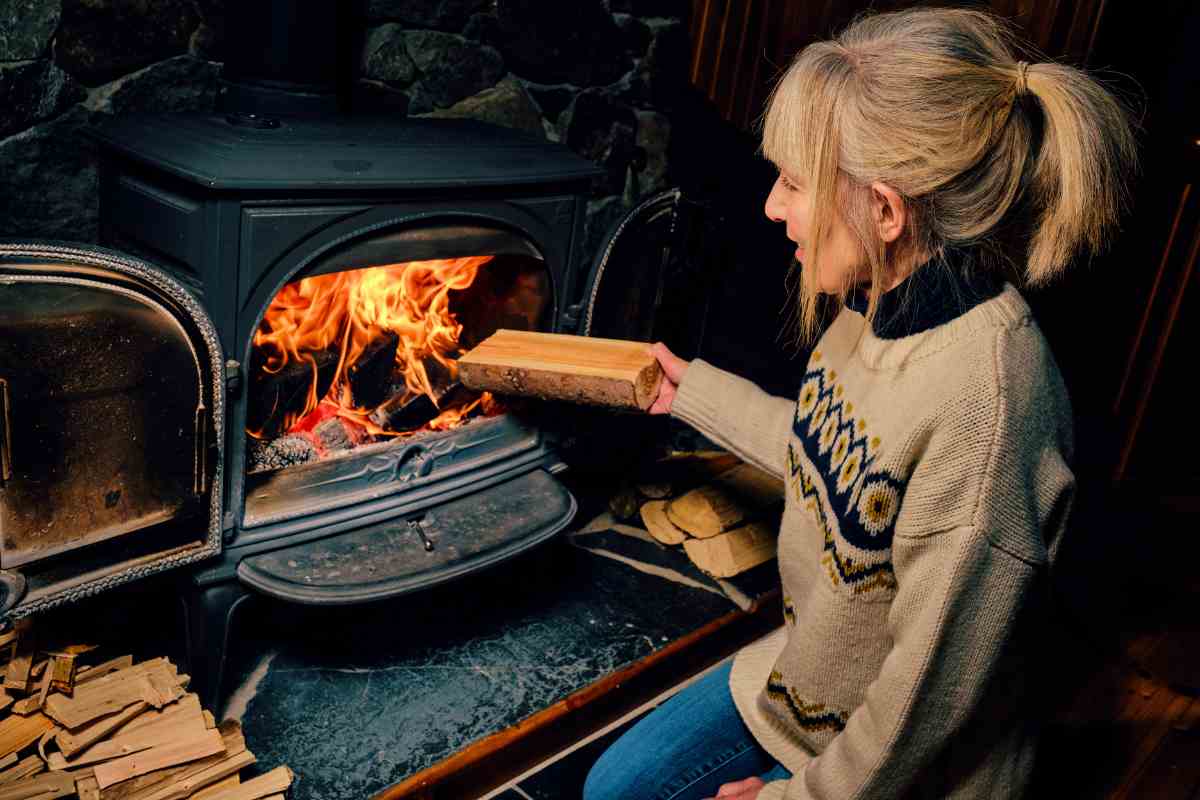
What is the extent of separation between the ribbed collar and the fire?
3.05ft

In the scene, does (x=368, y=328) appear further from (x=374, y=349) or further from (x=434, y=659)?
(x=434, y=659)

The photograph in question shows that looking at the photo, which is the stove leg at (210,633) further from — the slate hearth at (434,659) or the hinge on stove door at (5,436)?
the hinge on stove door at (5,436)

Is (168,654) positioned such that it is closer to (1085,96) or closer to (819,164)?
(819,164)

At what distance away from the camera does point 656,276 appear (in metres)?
2.29

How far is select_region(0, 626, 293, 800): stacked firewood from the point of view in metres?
1.51

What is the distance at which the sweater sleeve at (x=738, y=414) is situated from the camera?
5.40 feet

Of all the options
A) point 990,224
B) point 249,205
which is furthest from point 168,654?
point 990,224

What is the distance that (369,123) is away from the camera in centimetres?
189

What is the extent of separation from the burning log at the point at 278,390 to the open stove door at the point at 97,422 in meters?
0.26

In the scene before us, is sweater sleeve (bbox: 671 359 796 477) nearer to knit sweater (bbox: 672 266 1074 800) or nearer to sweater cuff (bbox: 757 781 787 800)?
knit sweater (bbox: 672 266 1074 800)

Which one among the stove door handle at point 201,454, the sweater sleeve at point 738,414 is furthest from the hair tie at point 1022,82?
the stove door handle at point 201,454

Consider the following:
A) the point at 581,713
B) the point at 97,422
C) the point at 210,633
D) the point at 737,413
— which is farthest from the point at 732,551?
the point at 97,422

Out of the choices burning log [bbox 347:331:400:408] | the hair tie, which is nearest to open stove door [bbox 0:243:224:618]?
burning log [bbox 347:331:400:408]

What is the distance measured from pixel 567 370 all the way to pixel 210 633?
2.42 feet
